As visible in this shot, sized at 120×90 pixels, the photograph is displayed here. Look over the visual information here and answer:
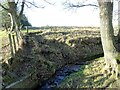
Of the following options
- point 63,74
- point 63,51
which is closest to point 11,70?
point 63,74

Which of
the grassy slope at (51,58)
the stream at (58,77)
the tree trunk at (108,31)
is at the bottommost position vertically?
the stream at (58,77)

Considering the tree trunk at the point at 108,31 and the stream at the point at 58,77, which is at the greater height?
the tree trunk at the point at 108,31

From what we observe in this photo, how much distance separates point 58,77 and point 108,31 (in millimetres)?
3308

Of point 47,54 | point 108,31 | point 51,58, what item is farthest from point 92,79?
point 47,54

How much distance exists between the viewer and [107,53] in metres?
11.2

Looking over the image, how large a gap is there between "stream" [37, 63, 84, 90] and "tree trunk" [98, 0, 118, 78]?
2374 millimetres

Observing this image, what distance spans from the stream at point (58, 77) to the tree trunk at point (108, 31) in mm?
2374

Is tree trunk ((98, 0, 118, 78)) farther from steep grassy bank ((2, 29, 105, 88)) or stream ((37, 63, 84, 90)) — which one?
steep grassy bank ((2, 29, 105, 88))

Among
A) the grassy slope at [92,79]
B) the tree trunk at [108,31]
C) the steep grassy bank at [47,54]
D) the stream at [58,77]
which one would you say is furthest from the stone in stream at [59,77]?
the tree trunk at [108,31]

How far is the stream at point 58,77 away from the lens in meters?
11.4

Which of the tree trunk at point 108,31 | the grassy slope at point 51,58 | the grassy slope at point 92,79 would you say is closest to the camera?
the grassy slope at point 92,79

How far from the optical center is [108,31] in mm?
11078

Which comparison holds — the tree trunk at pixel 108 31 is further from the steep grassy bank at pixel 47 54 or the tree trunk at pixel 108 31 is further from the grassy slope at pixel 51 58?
the steep grassy bank at pixel 47 54

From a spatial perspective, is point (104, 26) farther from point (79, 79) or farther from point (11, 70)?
point (11, 70)
